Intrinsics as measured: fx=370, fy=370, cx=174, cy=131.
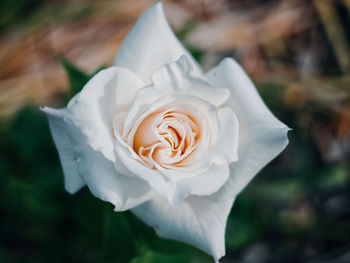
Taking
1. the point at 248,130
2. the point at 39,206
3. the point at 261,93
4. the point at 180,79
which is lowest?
the point at 261,93

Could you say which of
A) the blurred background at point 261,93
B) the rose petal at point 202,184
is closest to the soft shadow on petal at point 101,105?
the rose petal at point 202,184

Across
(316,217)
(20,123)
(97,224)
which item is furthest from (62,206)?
(316,217)

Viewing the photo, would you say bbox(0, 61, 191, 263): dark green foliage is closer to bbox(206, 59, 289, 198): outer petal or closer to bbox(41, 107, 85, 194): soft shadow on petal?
bbox(41, 107, 85, 194): soft shadow on petal

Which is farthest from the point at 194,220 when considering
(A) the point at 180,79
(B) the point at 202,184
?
(A) the point at 180,79

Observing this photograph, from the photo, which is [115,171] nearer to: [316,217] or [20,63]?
[316,217]

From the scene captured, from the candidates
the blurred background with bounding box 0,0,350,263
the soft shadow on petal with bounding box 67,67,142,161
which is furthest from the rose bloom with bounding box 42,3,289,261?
the blurred background with bounding box 0,0,350,263

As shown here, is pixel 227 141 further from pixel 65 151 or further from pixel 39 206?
pixel 39 206
